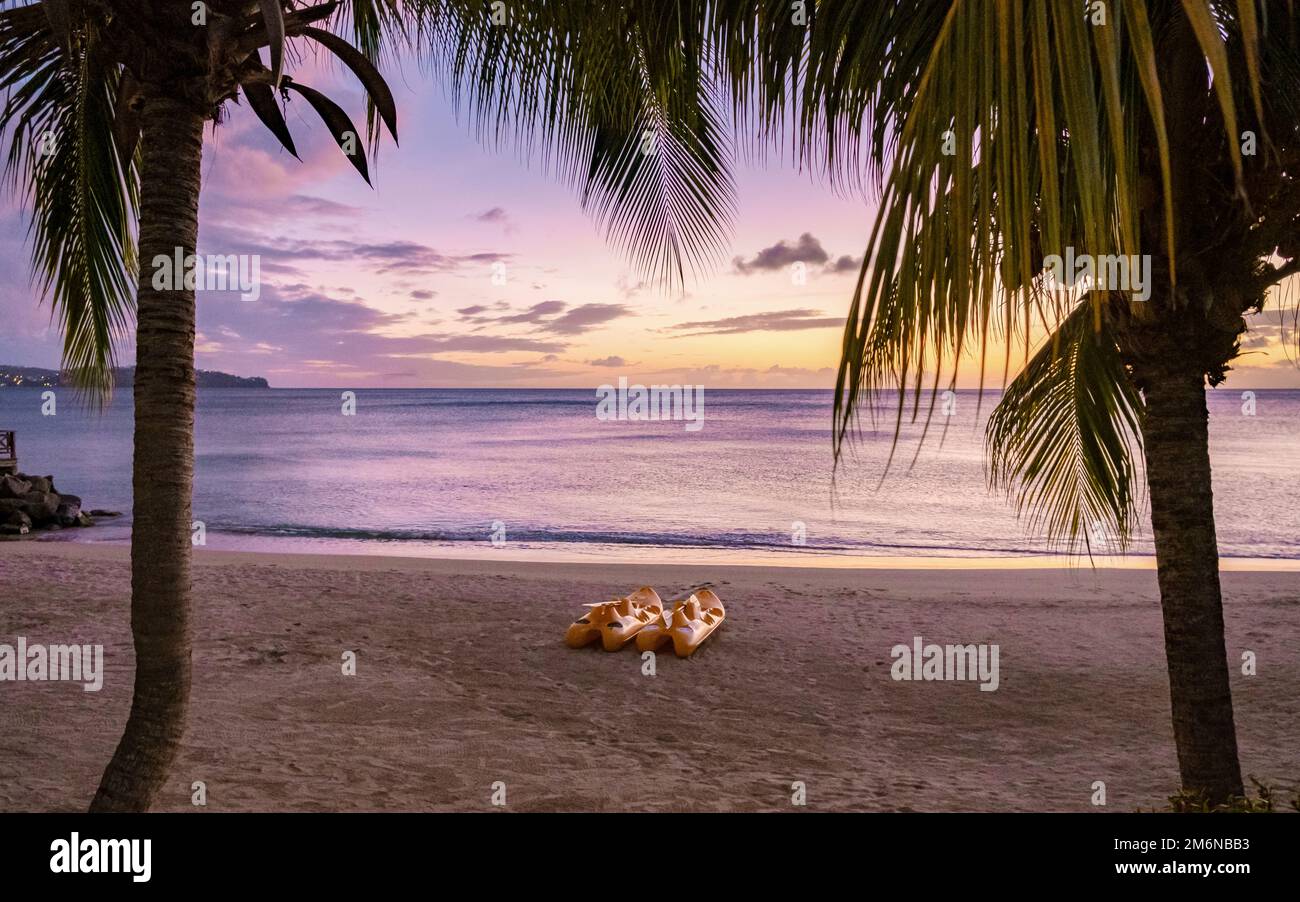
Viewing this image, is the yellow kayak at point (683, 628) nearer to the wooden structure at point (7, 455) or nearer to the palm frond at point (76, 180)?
the palm frond at point (76, 180)

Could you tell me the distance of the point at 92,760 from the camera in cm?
443

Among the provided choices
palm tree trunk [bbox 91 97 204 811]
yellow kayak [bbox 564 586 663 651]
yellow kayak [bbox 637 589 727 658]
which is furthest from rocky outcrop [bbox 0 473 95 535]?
palm tree trunk [bbox 91 97 204 811]

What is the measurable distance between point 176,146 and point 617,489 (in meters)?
21.8

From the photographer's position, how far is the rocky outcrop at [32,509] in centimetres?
1588

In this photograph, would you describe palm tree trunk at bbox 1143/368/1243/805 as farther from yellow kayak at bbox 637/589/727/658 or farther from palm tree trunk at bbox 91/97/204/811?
yellow kayak at bbox 637/589/727/658

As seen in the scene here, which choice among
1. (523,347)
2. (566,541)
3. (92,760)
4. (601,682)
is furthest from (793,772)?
(523,347)

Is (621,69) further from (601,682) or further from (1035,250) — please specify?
(601,682)

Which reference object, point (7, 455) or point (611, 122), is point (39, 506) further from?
point (611, 122)

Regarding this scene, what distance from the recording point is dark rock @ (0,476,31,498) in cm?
1673

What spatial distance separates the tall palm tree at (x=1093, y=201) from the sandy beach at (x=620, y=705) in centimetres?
178

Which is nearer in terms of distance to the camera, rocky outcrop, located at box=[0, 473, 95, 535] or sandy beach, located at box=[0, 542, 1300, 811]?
sandy beach, located at box=[0, 542, 1300, 811]

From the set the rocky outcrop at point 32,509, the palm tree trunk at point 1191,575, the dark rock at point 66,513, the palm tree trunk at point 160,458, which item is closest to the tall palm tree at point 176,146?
the palm tree trunk at point 160,458

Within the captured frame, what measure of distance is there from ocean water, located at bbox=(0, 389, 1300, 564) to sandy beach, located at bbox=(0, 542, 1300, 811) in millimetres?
2211
